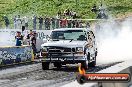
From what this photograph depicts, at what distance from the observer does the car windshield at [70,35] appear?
18.0 metres

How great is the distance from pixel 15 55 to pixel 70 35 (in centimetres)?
526

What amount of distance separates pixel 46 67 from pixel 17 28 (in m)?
11.6

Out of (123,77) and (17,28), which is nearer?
(123,77)

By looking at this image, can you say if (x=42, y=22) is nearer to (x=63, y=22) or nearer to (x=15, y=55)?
(x=63, y=22)

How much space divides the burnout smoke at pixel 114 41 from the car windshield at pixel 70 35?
19.2 feet

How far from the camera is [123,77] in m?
4.08

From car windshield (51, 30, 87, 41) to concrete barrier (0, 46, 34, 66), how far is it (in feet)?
12.9

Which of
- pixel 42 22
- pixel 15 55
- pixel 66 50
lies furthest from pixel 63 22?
pixel 66 50

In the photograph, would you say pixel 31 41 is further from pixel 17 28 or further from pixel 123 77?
pixel 123 77

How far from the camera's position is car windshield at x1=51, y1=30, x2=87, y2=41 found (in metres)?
18.0

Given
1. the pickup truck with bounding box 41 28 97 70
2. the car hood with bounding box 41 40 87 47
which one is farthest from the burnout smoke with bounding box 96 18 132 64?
the car hood with bounding box 41 40 87 47

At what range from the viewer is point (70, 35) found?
59.6 feet

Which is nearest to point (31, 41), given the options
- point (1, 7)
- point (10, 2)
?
point (1, 7)

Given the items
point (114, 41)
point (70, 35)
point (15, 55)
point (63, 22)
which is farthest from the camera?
point (114, 41)
